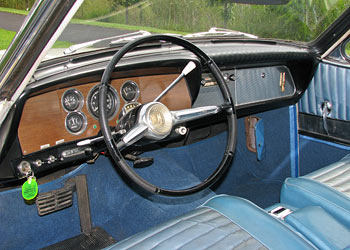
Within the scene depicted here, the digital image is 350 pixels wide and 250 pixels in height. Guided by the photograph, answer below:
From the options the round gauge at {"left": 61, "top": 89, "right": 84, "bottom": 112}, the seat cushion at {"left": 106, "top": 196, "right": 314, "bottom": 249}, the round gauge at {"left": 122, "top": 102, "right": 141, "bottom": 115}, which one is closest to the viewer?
the seat cushion at {"left": 106, "top": 196, "right": 314, "bottom": 249}

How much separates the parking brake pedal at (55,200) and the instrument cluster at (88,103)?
1.86ft

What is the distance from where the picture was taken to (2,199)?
7.38 ft

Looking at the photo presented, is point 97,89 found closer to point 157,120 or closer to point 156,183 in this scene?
point 157,120

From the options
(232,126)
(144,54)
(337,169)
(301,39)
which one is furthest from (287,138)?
(144,54)

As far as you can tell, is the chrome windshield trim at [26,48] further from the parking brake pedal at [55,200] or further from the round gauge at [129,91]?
the parking brake pedal at [55,200]

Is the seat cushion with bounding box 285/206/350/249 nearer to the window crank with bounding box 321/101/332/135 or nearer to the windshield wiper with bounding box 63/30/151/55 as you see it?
the windshield wiper with bounding box 63/30/151/55

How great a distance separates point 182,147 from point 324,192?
165 centimetres

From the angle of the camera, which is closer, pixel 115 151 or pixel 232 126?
pixel 115 151

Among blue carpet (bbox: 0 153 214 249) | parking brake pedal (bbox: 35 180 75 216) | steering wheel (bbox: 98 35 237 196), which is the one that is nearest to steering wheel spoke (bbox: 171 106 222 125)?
steering wheel (bbox: 98 35 237 196)

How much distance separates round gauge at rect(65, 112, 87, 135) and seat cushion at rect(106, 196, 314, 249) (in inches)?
33.2

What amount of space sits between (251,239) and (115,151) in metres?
0.63

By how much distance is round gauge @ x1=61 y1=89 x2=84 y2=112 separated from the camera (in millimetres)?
1960

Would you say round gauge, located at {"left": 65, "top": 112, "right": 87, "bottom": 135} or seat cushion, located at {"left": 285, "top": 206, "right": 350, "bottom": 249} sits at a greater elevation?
round gauge, located at {"left": 65, "top": 112, "right": 87, "bottom": 135}

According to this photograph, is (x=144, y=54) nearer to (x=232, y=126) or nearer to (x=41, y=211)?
(x=232, y=126)
